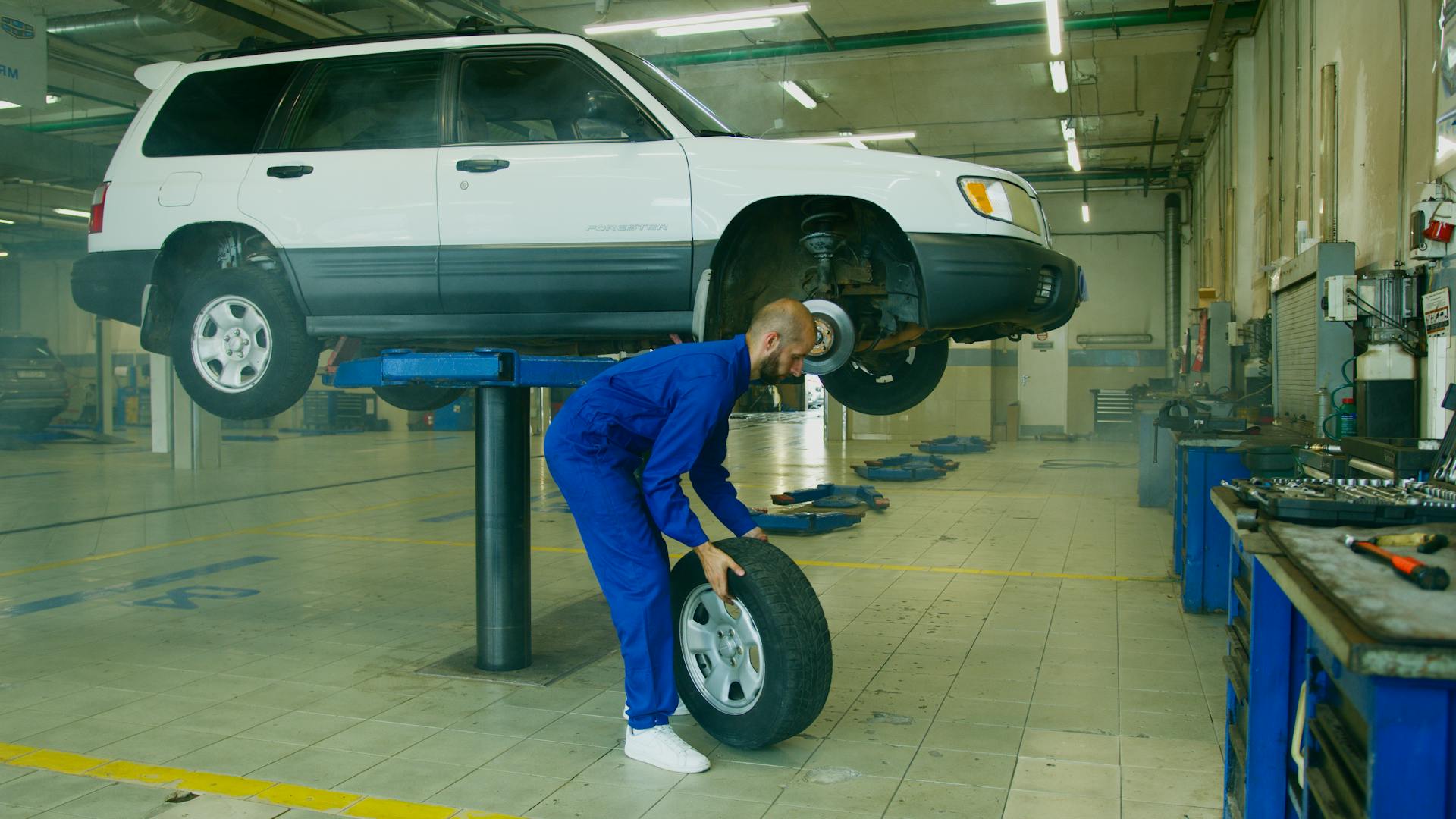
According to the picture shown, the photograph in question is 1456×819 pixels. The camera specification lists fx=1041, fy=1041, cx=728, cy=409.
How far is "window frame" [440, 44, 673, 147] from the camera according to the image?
3.88 m

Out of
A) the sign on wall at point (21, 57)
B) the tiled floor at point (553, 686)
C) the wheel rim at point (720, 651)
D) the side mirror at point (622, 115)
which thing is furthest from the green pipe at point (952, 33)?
the wheel rim at point (720, 651)

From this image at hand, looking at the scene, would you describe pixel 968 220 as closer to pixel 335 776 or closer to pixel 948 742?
pixel 948 742

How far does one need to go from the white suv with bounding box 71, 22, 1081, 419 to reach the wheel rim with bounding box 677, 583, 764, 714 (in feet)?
3.39

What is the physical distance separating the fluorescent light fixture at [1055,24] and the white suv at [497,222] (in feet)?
16.3

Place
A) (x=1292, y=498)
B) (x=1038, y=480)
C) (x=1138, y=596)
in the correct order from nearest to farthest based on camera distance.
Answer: (x=1292, y=498) → (x=1138, y=596) → (x=1038, y=480)

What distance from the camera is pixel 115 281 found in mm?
4191

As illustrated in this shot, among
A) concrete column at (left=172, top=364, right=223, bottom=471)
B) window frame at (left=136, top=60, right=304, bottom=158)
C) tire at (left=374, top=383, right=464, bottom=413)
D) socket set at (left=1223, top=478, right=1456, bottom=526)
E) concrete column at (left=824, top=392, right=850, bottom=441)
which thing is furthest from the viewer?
concrete column at (left=824, top=392, right=850, bottom=441)

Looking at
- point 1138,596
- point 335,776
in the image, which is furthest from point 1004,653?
point 335,776

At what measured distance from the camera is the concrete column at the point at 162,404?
1219cm

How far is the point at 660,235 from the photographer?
3.80m

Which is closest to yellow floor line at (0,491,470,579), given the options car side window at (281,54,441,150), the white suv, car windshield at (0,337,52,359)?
the white suv

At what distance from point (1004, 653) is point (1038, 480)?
23.1 ft

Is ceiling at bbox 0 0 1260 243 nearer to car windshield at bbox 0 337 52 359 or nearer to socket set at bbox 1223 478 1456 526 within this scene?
car windshield at bbox 0 337 52 359

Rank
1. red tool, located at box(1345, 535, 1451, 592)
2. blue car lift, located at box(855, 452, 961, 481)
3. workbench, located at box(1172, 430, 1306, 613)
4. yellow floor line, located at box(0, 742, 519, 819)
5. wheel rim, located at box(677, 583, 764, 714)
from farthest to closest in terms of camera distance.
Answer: blue car lift, located at box(855, 452, 961, 481), workbench, located at box(1172, 430, 1306, 613), wheel rim, located at box(677, 583, 764, 714), yellow floor line, located at box(0, 742, 519, 819), red tool, located at box(1345, 535, 1451, 592)
